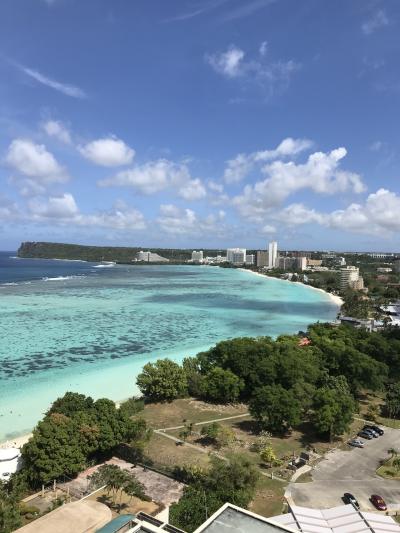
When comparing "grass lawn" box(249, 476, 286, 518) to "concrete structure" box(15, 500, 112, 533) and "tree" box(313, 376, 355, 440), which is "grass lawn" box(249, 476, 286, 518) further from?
"concrete structure" box(15, 500, 112, 533)

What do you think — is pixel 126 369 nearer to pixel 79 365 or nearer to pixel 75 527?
pixel 79 365

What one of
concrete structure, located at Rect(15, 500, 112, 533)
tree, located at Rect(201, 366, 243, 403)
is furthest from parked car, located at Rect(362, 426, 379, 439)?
concrete structure, located at Rect(15, 500, 112, 533)

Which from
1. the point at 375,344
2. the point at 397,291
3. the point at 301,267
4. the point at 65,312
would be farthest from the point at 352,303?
the point at 301,267

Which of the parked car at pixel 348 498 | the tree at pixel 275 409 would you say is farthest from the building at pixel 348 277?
the parked car at pixel 348 498

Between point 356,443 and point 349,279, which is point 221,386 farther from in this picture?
point 349,279

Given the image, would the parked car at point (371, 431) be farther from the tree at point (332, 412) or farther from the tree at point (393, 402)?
the tree at point (393, 402)

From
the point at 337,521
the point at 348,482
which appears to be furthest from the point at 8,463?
the point at 348,482
